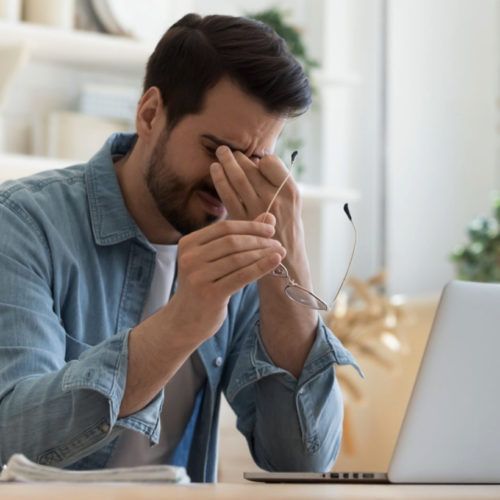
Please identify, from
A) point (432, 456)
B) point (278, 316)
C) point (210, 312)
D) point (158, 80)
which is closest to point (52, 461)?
point (210, 312)

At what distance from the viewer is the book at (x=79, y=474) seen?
1012 mm

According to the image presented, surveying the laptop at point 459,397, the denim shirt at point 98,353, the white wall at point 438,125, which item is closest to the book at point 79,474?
the laptop at point 459,397

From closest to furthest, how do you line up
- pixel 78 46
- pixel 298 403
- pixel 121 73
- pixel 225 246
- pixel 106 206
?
pixel 225 246 → pixel 298 403 → pixel 106 206 → pixel 78 46 → pixel 121 73

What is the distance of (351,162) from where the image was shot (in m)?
3.56

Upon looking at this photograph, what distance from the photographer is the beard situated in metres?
1.71

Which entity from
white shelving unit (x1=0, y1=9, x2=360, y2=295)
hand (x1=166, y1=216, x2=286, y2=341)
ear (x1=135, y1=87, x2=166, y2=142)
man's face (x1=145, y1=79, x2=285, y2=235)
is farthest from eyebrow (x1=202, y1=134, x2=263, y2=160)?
white shelving unit (x1=0, y1=9, x2=360, y2=295)

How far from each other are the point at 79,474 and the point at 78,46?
6.75ft

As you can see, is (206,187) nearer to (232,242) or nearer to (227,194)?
(227,194)

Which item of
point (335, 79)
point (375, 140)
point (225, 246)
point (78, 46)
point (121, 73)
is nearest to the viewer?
point (225, 246)

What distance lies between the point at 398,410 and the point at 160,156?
175 centimetres

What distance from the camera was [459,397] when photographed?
3.78ft

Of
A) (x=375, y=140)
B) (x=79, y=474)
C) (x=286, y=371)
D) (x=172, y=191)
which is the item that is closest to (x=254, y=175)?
(x=172, y=191)

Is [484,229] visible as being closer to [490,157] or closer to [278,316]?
[490,157]

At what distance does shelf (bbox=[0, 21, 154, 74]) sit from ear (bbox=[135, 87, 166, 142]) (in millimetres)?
1139
